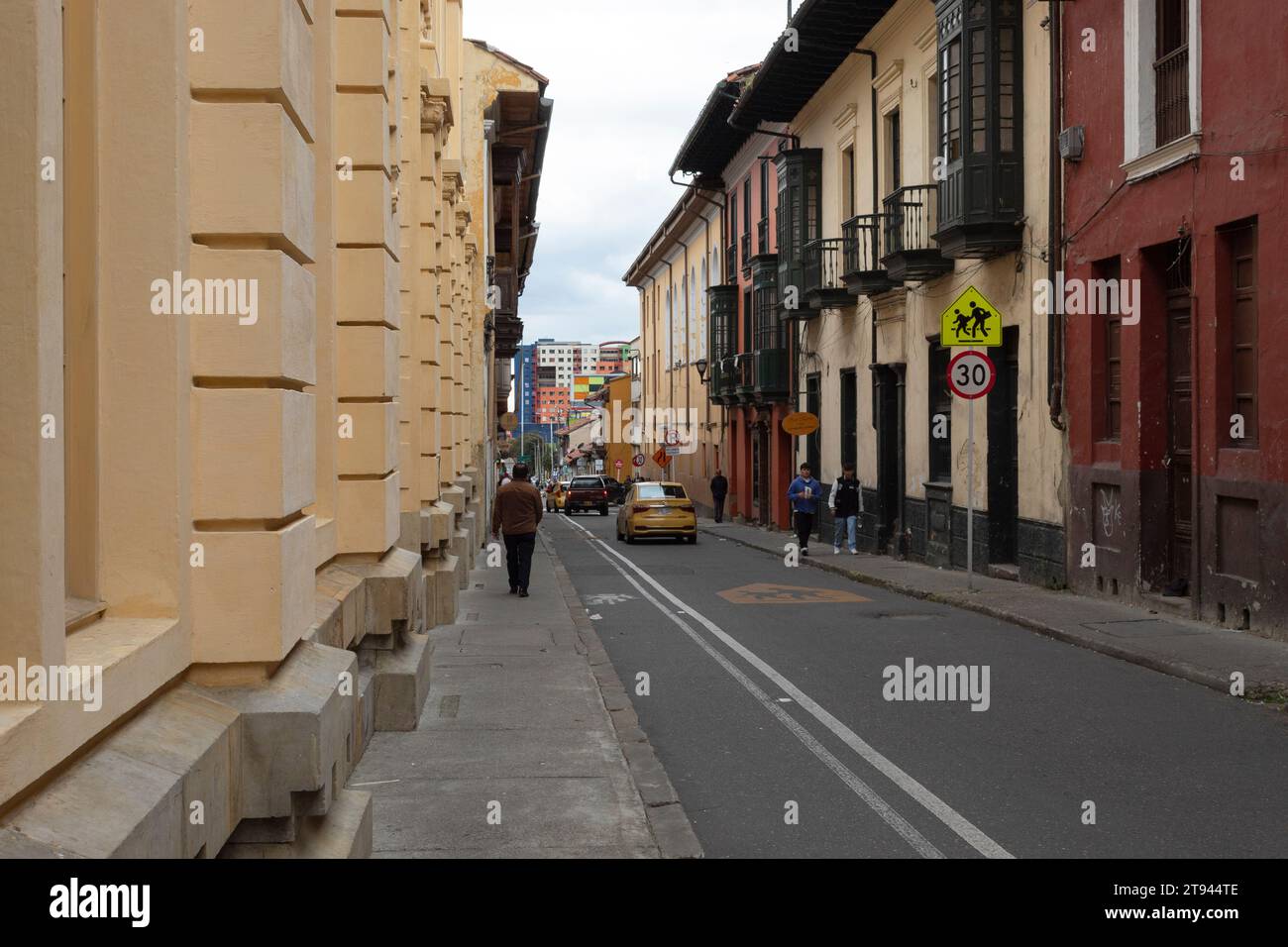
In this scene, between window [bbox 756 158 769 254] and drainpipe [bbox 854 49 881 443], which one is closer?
drainpipe [bbox 854 49 881 443]

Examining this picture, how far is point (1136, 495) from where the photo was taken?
50.6ft

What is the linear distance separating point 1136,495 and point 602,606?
6.57m

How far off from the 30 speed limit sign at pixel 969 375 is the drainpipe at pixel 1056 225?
3.59 feet

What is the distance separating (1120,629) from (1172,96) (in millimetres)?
5706

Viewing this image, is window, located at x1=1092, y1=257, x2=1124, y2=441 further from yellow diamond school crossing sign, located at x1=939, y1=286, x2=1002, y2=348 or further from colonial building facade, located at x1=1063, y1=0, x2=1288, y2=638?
yellow diamond school crossing sign, located at x1=939, y1=286, x2=1002, y2=348

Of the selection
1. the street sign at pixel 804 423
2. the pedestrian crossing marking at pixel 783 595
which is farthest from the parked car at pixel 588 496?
the pedestrian crossing marking at pixel 783 595

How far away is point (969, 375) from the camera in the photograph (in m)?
17.3

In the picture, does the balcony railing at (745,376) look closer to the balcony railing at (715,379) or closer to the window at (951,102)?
the balcony railing at (715,379)

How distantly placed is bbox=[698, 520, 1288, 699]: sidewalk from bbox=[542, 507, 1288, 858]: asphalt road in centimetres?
22

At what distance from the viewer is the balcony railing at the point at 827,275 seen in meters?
28.5

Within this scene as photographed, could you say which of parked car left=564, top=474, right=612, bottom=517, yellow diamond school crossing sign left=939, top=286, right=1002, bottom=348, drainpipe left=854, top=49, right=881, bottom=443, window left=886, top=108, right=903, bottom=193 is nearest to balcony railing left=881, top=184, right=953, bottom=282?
window left=886, top=108, right=903, bottom=193

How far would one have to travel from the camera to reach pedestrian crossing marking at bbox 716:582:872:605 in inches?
704
